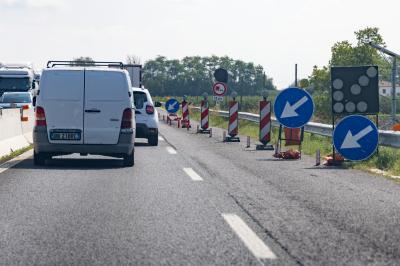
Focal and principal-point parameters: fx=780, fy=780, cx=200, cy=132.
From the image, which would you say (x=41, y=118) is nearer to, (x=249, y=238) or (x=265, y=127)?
(x=265, y=127)

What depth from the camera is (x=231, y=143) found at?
2219 centimetres

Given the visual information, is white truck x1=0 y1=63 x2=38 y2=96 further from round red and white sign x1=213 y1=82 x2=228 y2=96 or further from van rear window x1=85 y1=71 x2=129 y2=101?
van rear window x1=85 y1=71 x2=129 y2=101

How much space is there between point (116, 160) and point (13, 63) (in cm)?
2605

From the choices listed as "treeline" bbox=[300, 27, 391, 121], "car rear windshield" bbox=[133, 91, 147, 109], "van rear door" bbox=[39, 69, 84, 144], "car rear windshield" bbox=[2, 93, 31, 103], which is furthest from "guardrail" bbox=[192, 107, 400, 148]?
"treeline" bbox=[300, 27, 391, 121]

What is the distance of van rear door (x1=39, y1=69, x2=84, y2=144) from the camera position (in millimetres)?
13656

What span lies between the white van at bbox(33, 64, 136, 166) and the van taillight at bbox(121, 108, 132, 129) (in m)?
0.02

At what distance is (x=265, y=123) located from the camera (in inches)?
781

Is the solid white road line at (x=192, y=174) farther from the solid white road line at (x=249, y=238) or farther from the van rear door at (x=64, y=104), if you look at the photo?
the solid white road line at (x=249, y=238)

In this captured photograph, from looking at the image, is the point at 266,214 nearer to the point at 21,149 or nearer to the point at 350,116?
the point at 350,116

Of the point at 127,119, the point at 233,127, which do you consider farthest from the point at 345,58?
the point at 127,119

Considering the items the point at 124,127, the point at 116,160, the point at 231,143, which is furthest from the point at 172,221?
the point at 231,143

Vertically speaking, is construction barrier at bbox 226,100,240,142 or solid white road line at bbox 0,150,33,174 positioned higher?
construction barrier at bbox 226,100,240,142

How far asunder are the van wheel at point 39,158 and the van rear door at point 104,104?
0.82 metres

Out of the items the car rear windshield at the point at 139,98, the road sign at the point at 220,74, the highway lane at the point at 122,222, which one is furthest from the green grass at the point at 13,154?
the road sign at the point at 220,74
